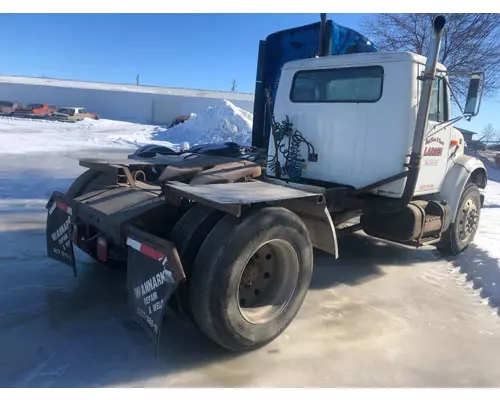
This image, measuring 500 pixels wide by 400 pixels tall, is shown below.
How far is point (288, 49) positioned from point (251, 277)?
17.2 ft

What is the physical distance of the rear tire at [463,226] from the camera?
20.6ft

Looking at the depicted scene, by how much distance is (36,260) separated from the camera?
549cm

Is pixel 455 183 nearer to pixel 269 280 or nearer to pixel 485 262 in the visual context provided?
pixel 485 262

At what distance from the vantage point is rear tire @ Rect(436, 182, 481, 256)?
629 centimetres

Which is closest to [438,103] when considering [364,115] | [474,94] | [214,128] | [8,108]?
[474,94]

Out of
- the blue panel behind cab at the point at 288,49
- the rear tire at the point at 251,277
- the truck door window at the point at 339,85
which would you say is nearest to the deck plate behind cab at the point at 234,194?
the rear tire at the point at 251,277

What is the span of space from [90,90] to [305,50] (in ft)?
173

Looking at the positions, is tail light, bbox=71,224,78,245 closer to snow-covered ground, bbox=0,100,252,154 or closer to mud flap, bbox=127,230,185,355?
mud flap, bbox=127,230,185,355

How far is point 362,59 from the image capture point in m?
5.07

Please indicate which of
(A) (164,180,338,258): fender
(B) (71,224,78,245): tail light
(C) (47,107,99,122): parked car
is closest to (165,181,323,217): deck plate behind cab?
(A) (164,180,338,258): fender

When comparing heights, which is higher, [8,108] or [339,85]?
[339,85]

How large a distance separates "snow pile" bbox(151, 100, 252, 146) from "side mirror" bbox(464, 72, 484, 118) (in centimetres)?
1849

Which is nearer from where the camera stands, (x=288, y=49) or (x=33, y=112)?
(x=288, y=49)

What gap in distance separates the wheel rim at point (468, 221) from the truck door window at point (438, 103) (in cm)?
159
